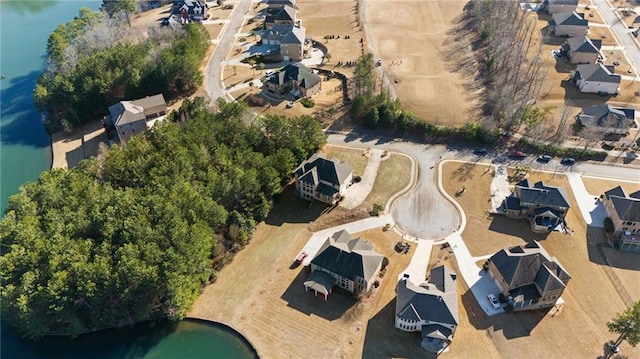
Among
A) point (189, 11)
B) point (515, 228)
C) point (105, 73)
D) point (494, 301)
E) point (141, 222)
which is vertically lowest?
point (494, 301)

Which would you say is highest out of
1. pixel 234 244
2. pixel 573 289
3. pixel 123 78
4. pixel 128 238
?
pixel 123 78

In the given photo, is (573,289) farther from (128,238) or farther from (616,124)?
(128,238)

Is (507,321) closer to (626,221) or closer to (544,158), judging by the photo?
(626,221)

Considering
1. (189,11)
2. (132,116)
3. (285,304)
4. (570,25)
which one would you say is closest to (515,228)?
(285,304)

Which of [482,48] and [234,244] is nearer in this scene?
[234,244]

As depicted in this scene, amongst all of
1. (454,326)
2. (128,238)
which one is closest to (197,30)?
(128,238)

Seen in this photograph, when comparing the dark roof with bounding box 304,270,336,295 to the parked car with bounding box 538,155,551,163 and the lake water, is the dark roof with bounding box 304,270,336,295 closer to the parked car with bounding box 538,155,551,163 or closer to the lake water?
the lake water
